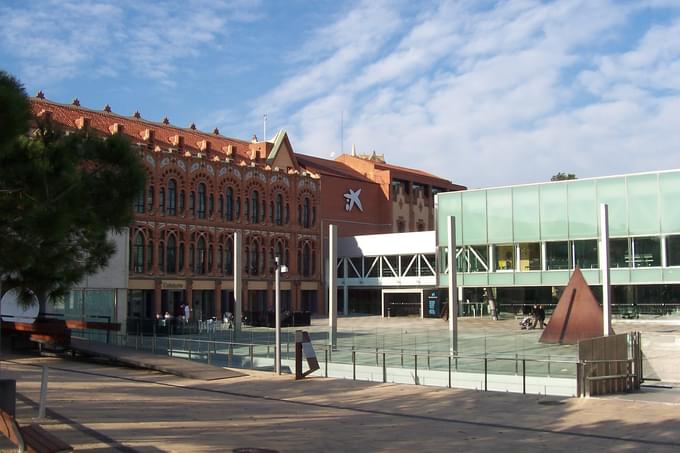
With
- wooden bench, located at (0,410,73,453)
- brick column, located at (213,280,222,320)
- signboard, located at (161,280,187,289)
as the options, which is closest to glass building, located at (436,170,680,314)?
brick column, located at (213,280,222,320)

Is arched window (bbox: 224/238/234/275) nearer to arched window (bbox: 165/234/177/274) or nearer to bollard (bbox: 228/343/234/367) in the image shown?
arched window (bbox: 165/234/177/274)

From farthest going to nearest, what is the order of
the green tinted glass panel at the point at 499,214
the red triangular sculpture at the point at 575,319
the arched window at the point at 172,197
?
the arched window at the point at 172,197 → the green tinted glass panel at the point at 499,214 → the red triangular sculpture at the point at 575,319

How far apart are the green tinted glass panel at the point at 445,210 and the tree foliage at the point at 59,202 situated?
40.7m

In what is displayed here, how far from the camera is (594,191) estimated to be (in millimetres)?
45594

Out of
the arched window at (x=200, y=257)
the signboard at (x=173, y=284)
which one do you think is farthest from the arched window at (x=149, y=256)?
the arched window at (x=200, y=257)

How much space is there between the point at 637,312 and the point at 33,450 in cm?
4263

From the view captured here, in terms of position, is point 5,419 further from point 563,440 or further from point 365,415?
point 563,440

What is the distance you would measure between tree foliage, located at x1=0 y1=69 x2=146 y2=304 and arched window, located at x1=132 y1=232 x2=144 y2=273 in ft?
137

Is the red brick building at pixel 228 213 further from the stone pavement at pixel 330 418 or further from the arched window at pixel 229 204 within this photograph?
the stone pavement at pixel 330 418

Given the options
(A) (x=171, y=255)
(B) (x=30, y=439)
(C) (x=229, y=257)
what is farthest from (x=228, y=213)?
(B) (x=30, y=439)

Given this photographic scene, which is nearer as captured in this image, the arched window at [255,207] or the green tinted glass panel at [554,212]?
the green tinted glass panel at [554,212]

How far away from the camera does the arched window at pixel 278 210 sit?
211 feet

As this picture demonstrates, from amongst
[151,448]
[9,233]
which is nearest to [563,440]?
[151,448]

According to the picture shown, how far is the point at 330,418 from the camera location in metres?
13.5
